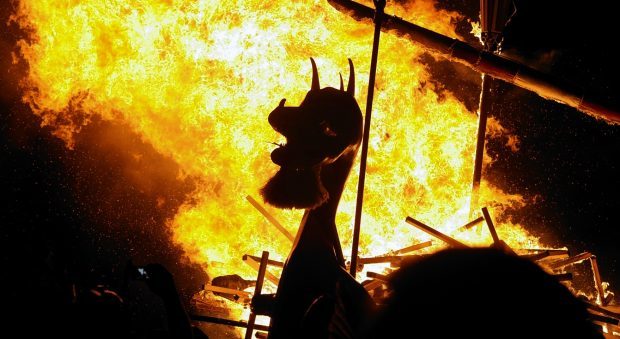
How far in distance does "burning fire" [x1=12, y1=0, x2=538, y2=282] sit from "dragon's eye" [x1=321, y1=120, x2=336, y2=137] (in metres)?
3.74

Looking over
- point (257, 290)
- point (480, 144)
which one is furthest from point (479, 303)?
point (480, 144)

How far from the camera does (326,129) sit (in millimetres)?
3338

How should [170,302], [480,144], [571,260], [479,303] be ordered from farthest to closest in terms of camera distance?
[480,144], [571,260], [170,302], [479,303]

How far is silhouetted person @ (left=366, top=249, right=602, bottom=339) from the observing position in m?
0.87

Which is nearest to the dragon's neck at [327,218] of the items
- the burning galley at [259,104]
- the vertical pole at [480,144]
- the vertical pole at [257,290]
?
the vertical pole at [257,290]

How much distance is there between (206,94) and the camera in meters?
8.11

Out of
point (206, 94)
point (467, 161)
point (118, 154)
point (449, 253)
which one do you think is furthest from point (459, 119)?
point (118, 154)

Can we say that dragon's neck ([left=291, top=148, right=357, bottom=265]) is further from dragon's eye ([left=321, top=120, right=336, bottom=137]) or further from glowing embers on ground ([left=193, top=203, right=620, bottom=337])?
glowing embers on ground ([left=193, top=203, right=620, bottom=337])

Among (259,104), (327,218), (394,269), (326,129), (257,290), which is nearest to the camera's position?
(326,129)

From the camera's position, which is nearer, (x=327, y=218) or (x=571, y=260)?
A: (x=327, y=218)

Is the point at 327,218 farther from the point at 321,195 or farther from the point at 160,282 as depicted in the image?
the point at 160,282

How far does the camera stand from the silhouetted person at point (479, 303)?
87cm

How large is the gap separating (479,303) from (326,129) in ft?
8.37

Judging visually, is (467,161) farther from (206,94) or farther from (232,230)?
(206,94)
